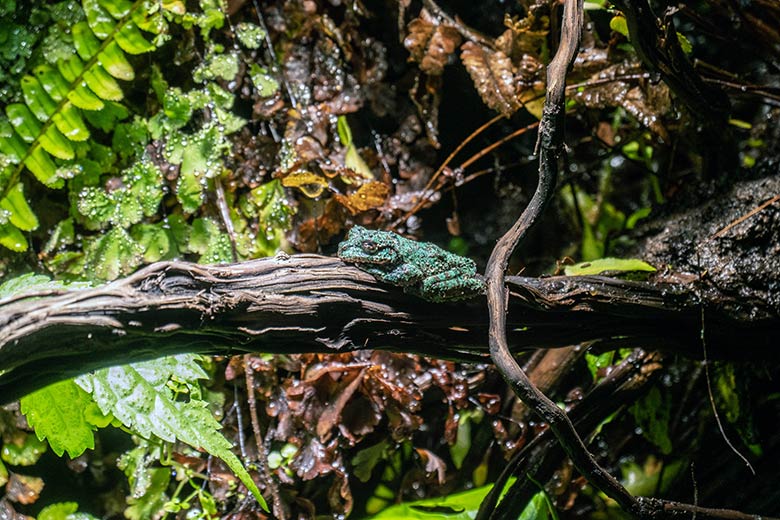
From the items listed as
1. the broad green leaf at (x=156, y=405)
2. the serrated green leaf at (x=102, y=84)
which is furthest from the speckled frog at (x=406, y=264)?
the serrated green leaf at (x=102, y=84)

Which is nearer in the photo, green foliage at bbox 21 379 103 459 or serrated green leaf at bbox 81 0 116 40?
green foliage at bbox 21 379 103 459

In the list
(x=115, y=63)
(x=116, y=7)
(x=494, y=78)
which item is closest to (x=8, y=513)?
(x=115, y=63)

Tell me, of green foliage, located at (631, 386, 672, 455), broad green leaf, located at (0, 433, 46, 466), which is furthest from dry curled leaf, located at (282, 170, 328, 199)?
green foliage, located at (631, 386, 672, 455)

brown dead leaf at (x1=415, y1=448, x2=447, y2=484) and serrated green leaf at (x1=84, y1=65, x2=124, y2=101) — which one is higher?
serrated green leaf at (x1=84, y1=65, x2=124, y2=101)

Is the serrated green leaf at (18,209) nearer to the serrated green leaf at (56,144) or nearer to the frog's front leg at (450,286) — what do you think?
the serrated green leaf at (56,144)

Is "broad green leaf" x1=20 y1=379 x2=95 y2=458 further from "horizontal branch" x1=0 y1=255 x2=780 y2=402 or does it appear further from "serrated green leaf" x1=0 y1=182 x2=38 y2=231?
"serrated green leaf" x1=0 y1=182 x2=38 y2=231

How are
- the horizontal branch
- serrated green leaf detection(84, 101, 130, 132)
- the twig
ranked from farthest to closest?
serrated green leaf detection(84, 101, 130, 132) → the twig → the horizontal branch

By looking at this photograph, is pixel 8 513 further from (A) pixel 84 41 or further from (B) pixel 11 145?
(A) pixel 84 41

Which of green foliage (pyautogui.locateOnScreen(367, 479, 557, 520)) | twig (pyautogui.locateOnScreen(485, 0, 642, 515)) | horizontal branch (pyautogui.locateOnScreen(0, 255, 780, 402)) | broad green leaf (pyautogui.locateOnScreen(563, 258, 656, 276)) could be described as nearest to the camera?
horizontal branch (pyautogui.locateOnScreen(0, 255, 780, 402))
